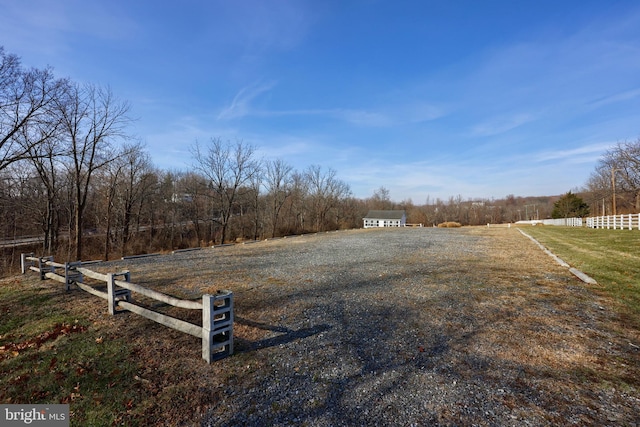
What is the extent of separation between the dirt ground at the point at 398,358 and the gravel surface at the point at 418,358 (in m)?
0.02

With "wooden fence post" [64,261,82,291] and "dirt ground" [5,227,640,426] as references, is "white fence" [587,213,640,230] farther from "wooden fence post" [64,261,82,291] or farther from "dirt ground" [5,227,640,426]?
"wooden fence post" [64,261,82,291]

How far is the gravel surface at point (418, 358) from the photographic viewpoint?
2803 millimetres

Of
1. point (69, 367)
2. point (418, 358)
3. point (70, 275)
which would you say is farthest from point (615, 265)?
point (70, 275)

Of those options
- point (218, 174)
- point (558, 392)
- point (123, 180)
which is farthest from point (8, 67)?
point (558, 392)

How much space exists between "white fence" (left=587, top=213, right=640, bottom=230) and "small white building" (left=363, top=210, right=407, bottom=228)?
36063mm

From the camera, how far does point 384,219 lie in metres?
60.5

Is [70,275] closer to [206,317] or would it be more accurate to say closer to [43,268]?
[43,268]

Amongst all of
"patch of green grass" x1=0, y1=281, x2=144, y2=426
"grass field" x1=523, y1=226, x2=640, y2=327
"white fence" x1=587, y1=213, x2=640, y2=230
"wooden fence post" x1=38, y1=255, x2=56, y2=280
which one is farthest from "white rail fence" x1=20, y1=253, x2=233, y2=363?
"white fence" x1=587, y1=213, x2=640, y2=230

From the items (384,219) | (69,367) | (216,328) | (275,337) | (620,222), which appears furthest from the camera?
(384,219)

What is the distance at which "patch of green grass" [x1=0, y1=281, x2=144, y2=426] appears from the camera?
3.05 metres

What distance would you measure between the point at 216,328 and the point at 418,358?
2.77m

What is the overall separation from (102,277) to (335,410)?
5761 mm

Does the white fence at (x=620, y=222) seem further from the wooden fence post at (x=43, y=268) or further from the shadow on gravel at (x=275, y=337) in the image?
the wooden fence post at (x=43, y=268)

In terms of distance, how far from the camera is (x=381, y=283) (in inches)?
301
